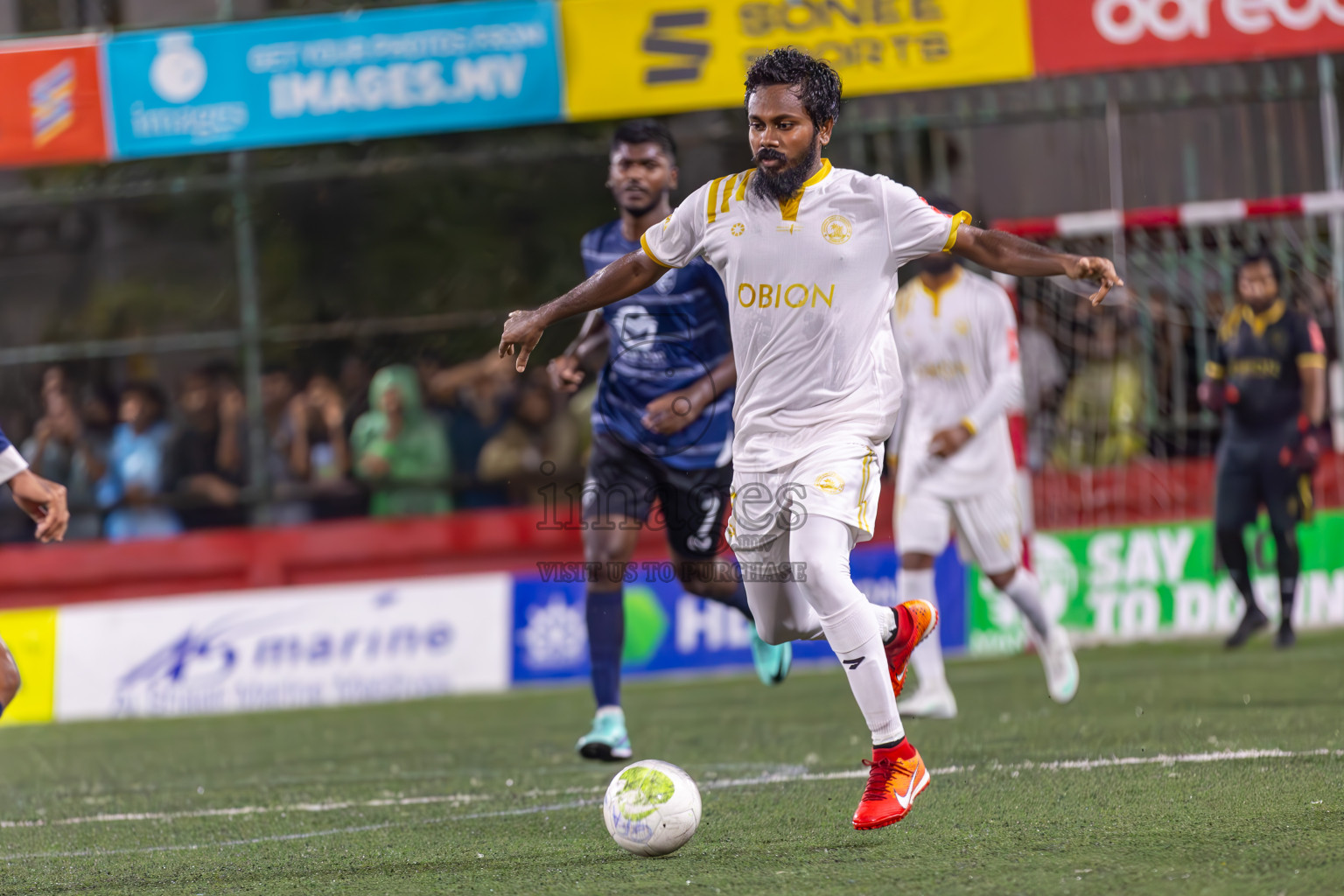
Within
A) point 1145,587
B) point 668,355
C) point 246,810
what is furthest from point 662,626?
point 246,810

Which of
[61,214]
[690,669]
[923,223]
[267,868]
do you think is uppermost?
[61,214]

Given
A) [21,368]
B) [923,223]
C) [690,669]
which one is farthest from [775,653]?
[21,368]

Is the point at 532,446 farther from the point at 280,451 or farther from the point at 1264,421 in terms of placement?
the point at 1264,421

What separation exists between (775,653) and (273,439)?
6997 mm

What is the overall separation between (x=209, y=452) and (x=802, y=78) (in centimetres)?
928

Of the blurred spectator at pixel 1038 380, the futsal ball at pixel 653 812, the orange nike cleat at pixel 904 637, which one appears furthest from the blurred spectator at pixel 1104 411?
the futsal ball at pixel 653 812

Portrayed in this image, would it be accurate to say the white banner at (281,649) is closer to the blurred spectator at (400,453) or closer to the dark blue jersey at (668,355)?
the blurred spectator at (400,453)

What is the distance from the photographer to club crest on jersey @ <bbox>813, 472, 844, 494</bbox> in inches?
205

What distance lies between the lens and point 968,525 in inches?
337

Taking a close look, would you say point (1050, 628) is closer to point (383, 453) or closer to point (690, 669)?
point (690, 669)

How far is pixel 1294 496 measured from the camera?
10781 mm

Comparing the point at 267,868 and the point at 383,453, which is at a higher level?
the point at 383,453

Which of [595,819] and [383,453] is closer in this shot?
[595,819]

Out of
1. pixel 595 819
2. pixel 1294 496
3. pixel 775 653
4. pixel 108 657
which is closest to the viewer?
pixel 595 819
